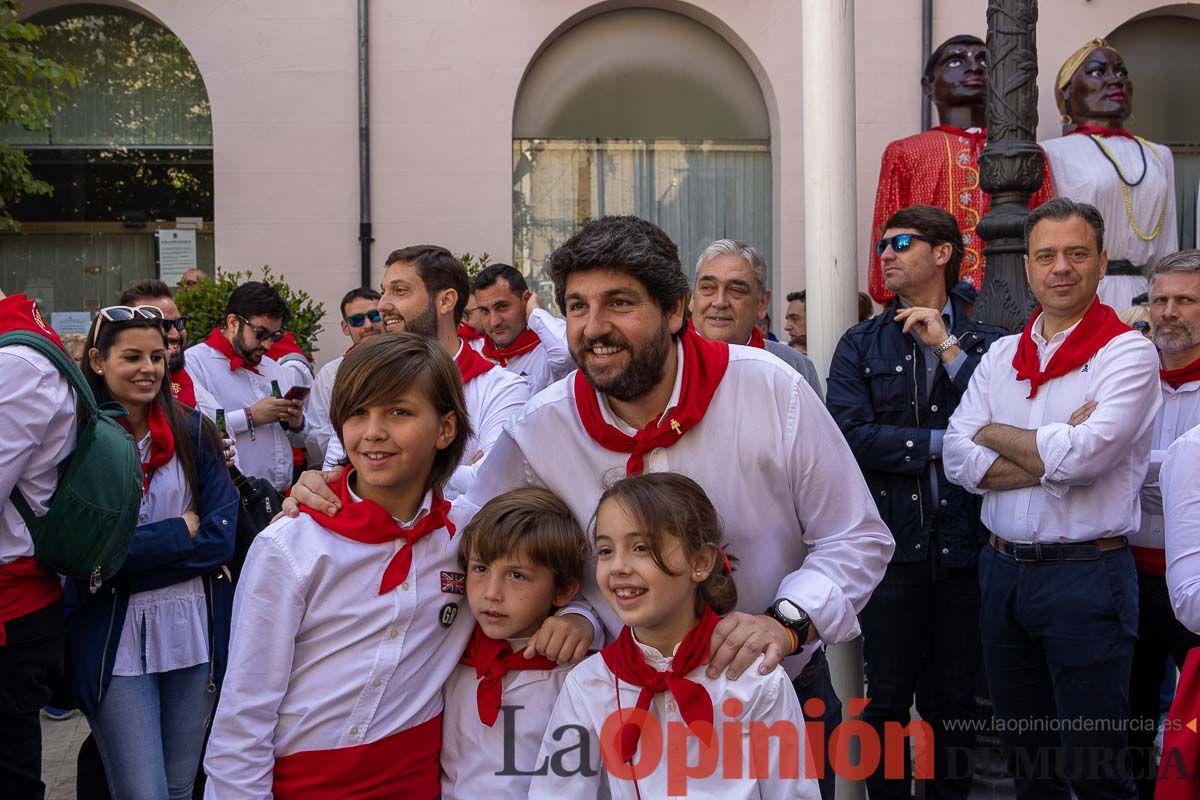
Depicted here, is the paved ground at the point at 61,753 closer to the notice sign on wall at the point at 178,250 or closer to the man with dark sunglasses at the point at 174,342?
the man with dark sunglasses at the point at 174,342

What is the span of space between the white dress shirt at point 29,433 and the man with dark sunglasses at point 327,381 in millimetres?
2841

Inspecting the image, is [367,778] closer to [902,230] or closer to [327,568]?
[327,568]

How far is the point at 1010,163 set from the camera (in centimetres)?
528

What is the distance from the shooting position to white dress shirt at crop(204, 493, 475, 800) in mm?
2674

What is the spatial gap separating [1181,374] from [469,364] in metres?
2.94

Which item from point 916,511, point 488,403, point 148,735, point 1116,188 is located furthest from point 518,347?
point 1116,188

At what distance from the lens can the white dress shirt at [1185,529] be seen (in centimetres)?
309

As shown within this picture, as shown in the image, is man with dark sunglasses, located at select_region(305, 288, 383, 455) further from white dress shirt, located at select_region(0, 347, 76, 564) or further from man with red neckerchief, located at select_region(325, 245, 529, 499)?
white dress shirt, located at select_region(0, 347, 76, 564)

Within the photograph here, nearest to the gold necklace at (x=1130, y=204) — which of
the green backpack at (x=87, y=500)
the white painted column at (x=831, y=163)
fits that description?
the white painted column at (x=831, y=163)

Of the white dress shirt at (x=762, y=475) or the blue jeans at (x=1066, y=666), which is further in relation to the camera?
the blue jeans at (x=1066, y=666)

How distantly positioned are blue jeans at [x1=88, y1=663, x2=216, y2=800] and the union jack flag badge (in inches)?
64.5

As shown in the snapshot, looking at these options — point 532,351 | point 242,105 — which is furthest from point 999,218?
point 242,105

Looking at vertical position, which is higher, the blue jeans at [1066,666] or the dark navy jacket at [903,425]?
the dark navy jacket at [903,425]

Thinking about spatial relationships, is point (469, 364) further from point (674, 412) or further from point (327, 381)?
point (327, 381)
